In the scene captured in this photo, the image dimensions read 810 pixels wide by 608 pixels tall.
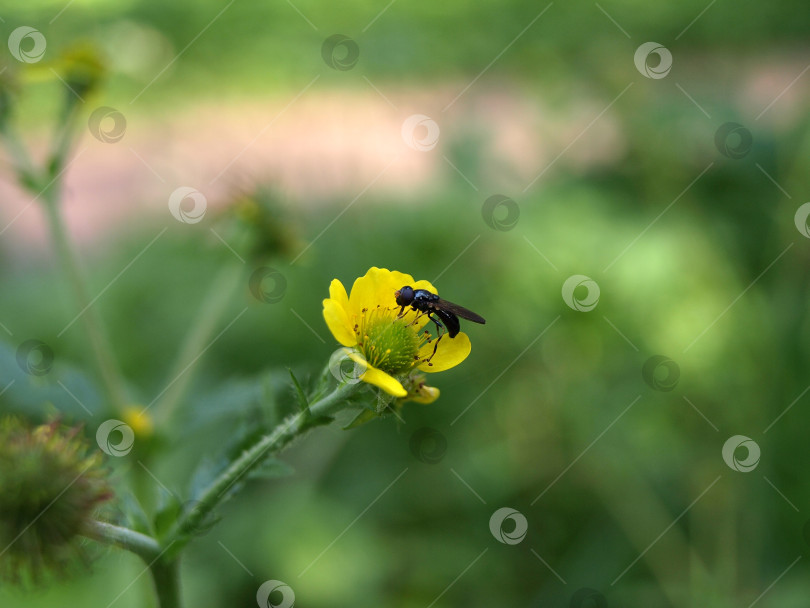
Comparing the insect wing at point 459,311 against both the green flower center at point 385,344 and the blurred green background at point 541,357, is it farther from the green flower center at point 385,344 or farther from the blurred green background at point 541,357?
the blurred green background at point 541,357

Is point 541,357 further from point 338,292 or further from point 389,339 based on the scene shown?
point 338,292

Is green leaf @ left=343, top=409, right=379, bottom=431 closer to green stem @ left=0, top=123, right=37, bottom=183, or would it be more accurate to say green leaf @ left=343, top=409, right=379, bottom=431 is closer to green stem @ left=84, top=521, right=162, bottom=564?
green stem @ left=84, top=521, right=162, bottom=564

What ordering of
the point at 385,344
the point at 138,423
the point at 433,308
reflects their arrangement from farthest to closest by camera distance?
the point at 138,423, the point at 433,308, the point at 385,344

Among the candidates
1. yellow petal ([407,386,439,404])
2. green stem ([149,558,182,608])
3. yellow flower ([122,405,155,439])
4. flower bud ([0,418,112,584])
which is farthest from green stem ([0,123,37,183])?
yellow petal ([407,386,439,404])

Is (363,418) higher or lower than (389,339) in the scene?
lower

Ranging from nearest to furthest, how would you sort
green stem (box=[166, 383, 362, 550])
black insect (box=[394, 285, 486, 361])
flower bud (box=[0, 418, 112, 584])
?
flower bud (box=[0, 418, 112, 584]) → green stem (box=[166, 383, 362, 550]) → black insect (box=[394, 285, 486, 361])

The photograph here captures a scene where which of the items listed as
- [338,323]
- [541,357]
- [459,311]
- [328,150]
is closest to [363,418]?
[338,323]

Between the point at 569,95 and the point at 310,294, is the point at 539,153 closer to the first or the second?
the point at 569,95

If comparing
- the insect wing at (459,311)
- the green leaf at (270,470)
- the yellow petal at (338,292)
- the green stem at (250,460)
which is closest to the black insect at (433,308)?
the insect wing at (459,311)
